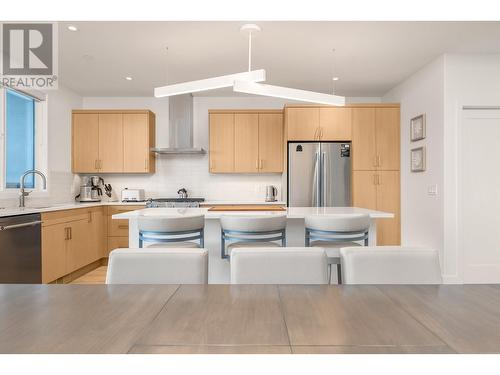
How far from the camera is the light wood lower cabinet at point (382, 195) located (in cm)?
460

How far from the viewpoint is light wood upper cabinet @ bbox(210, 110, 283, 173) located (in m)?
4.95

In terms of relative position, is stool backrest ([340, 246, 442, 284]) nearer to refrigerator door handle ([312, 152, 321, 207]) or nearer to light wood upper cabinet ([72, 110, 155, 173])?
refrigerator door handle ([312, 152, 321, 207])

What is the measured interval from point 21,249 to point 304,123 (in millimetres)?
3541

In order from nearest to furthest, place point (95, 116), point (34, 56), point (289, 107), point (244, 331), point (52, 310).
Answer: point (244, 331) < point (52, 310) < point (34, 56) < point (289, 107) < point (95, 116)

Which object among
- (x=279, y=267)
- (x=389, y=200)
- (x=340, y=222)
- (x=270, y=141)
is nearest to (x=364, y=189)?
(x=389, y=200)

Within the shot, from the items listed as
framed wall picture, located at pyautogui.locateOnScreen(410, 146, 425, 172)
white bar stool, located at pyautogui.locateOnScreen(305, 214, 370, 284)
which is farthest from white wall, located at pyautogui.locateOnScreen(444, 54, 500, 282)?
white bar stool, located at pyautogui.locateOnScreen(305, 214, 370, 284)

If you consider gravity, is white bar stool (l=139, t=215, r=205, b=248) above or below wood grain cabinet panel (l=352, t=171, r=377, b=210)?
below

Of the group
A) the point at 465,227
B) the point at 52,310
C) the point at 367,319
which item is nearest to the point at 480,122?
the point at 465,227

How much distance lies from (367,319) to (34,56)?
4.11 metres

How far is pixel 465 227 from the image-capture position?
362cm

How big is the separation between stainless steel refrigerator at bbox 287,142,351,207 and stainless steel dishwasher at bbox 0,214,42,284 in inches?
116

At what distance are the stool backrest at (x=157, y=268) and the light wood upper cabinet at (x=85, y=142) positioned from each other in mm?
3955
